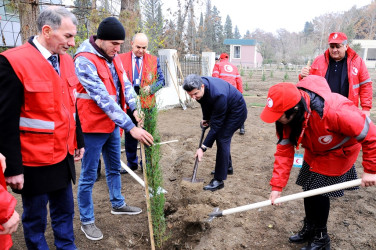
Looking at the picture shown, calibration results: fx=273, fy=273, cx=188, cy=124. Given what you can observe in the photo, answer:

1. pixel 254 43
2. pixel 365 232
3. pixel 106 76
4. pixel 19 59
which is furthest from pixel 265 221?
pixel 254 43

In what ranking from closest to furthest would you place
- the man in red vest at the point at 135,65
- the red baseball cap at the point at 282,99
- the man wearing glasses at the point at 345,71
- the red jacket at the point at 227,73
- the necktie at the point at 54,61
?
the red baseball cap at the point at 282,99, the necktie at the point at 54,61, the man wearing glasses at the point at 345,71, the man in red vest at the point at 135,65, the red jacket at the point at 227,73

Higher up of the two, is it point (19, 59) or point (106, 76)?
point (19, 59)

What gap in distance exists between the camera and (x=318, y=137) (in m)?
2.45

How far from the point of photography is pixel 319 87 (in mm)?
2457

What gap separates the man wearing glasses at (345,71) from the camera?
4191 millimetres

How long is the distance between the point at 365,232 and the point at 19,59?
4.04 m

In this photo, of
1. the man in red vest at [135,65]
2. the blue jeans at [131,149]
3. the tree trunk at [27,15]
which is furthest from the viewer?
the tree trunk at [27,15]

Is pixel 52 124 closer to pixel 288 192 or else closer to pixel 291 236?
pixel 291 236

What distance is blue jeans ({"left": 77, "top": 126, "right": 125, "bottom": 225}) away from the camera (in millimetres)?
3012

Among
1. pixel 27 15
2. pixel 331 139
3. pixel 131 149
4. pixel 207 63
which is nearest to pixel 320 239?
pixel 331 139

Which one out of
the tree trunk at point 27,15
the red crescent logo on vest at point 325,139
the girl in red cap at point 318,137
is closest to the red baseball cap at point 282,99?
the girl in red cap at point 318,137

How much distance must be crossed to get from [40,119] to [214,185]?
9.93ft

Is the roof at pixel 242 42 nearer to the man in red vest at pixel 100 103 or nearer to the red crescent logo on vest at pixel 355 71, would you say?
the red crescent logo on vest at pixel 355 71

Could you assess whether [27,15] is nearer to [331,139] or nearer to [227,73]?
[227,73]
